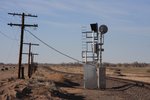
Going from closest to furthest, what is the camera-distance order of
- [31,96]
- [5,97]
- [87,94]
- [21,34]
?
[5,97]
[31,96]
[87,94]
[21,34]

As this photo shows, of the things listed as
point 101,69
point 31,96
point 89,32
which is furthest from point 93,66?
point 31,96

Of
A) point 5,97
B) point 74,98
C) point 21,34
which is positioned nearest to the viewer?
point 5,97

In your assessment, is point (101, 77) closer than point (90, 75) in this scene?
No

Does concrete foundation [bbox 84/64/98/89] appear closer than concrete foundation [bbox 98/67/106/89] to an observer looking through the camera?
Yes

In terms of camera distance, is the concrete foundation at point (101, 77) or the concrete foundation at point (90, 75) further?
the concrete foundation at point (101, 77)

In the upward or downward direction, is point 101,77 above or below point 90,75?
below

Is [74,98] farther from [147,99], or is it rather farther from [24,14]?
[24,14]

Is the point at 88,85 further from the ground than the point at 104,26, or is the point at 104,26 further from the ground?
the point at 104,26

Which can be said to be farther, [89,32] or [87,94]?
[89,32]

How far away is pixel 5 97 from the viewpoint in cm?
2070

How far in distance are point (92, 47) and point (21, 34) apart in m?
15.5

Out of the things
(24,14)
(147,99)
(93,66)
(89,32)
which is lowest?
(147,99)

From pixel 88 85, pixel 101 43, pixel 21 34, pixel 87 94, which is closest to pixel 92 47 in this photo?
pixel 101 43

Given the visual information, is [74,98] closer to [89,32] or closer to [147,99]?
[147,99]
